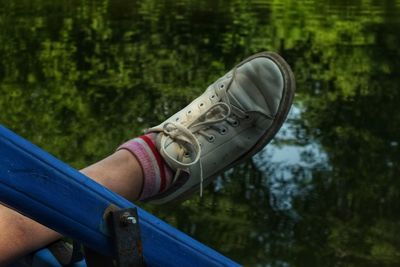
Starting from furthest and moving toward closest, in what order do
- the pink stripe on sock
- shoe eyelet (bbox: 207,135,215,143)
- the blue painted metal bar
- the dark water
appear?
the dark water < shoe eyelet (bbox: 207,135,215,143) < the pink stripe on sock < the blue painted metal bar

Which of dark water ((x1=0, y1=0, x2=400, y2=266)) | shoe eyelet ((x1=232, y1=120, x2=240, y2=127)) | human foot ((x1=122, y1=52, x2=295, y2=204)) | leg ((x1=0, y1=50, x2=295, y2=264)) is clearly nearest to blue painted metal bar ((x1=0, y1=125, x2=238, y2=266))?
leg ((x1=0, y1=50, x2=295, y2=264))

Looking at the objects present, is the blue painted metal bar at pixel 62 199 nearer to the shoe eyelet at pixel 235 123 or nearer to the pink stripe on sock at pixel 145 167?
the pink stripe on sock at pixel 145 167

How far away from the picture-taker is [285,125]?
370 cm

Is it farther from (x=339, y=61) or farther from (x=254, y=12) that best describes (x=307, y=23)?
(x=339, y=61)

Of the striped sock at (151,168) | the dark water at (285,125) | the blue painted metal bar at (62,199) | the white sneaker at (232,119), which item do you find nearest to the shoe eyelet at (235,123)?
the white sneaker at (232,119)

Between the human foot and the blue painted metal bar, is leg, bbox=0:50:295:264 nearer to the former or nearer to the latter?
the human foot

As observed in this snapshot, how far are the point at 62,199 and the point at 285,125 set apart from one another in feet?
9.57

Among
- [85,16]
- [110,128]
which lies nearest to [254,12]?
[85,16]

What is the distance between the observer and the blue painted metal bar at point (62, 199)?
2.65ft

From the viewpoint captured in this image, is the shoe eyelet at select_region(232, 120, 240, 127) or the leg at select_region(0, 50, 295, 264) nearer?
the leg at select_region(0, 50, 295, 264)

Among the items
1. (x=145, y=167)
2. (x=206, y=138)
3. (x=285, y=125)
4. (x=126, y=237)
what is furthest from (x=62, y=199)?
(x=285, y=125)

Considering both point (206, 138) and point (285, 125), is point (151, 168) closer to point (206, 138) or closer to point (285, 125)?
point (206, 138)

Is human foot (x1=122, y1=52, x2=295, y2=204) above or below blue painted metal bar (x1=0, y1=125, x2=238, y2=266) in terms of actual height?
below

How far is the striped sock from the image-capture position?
1.38 m
